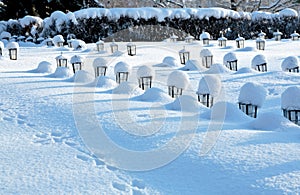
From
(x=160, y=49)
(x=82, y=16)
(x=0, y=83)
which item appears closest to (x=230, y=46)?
(x=160, y=49)

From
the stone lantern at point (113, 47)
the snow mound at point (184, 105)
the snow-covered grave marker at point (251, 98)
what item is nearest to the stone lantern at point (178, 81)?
the snow mound at point (184, 105)

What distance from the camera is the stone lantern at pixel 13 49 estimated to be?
37.6 ft

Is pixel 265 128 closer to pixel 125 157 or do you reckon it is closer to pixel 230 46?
pixel 125 157

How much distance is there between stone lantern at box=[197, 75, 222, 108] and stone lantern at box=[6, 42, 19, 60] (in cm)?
635

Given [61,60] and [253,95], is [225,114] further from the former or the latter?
[61,60]

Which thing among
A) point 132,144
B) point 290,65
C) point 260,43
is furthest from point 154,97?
point 260,43

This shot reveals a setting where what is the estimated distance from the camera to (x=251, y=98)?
6.50 metres

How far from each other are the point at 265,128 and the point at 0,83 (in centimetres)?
493

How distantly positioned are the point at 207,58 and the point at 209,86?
4.55 meters

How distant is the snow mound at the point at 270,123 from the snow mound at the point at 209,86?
5.87 feet

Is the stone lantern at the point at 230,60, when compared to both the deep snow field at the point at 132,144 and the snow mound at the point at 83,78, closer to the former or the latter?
the deep snow field at the point at 132,144

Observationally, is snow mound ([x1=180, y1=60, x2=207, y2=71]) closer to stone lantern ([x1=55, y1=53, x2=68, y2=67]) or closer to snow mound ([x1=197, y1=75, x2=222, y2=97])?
stone lantern ([x1=55, y1=53, x2=68, y2=67])

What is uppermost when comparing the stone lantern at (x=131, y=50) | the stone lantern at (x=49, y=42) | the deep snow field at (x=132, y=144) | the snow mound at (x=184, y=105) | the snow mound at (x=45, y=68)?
the stone lantern at (x=49, y=42)

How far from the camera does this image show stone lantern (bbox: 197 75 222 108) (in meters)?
7.18
